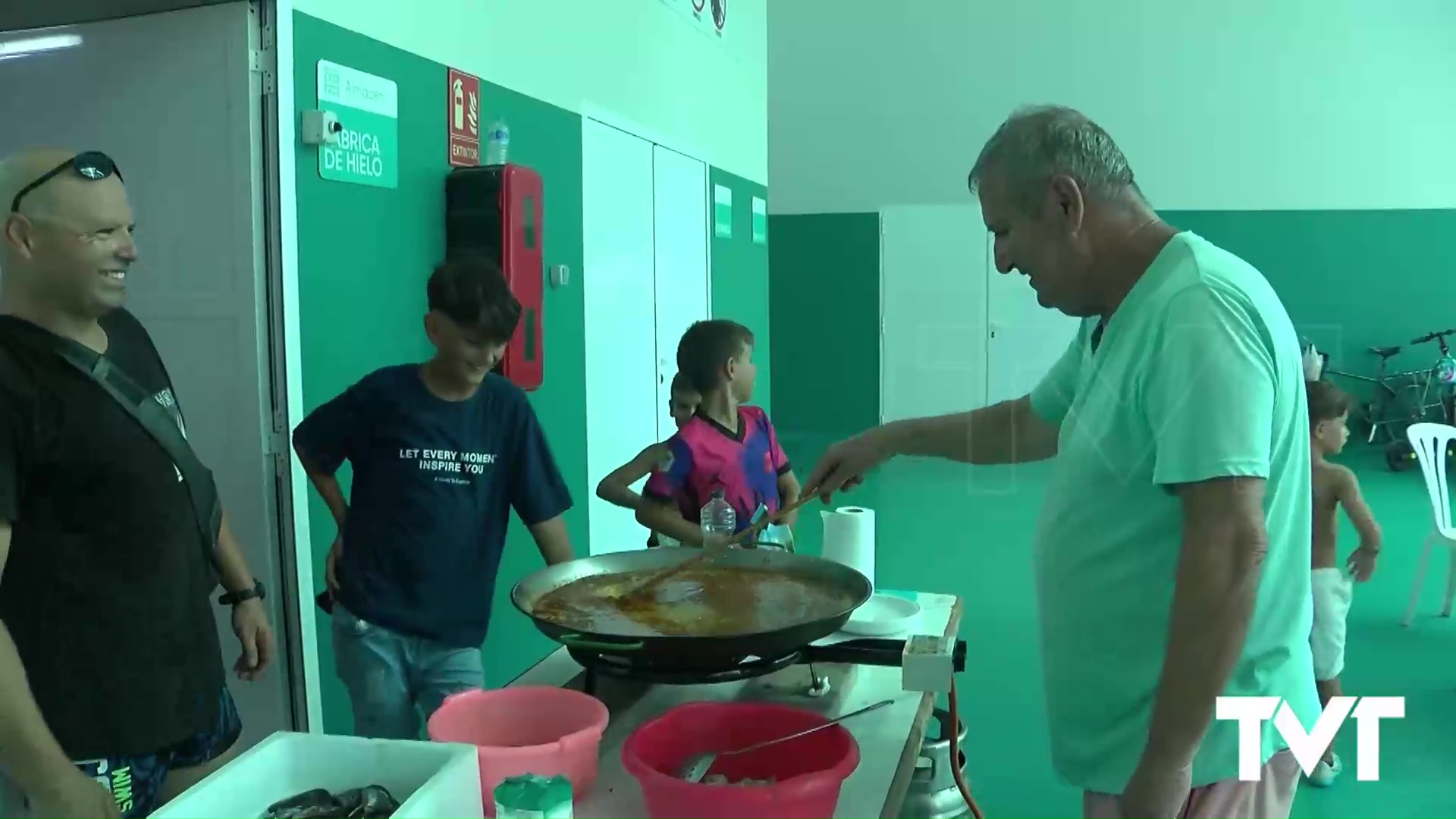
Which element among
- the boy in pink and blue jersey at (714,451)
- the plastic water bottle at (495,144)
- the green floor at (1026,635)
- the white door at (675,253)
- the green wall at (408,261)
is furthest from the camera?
the white door at (675,253)

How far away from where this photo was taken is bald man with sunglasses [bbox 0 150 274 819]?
1.25 metres

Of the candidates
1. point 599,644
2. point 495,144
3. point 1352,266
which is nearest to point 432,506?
point 599,644

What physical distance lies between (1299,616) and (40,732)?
Answer: 1.38 metres

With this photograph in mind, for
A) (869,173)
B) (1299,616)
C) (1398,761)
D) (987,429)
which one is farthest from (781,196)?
(1299,616)

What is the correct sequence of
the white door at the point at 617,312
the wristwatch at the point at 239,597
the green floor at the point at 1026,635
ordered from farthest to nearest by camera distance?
the white door at the point at 617,312, the green floor at the point at 1026,635, the wristwatch at the point at 239,597

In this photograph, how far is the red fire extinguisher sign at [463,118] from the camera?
2557 mm

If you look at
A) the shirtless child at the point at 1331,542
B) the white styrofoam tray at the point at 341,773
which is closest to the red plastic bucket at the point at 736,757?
the white styrofoam tray at the point at 341,773

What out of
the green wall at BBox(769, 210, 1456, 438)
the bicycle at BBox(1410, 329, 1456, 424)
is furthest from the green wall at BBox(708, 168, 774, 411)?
the bicycle at BBox(1410, 329, 1456, 424)

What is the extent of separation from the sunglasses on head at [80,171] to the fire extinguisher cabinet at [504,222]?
1139 millimetres

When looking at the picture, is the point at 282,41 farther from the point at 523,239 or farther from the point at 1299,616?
the point at 1299,616

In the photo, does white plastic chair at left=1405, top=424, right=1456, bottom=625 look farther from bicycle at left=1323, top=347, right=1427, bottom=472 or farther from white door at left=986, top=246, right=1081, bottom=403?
bicycle at left=1323, top=347, right=1427, bottom=472

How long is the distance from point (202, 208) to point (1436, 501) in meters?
3.70

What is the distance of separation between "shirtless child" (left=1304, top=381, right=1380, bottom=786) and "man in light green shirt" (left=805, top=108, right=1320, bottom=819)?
1.49m

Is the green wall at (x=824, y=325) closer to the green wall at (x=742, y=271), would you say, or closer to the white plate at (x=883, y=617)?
the green wall at (x=742, y=271)
